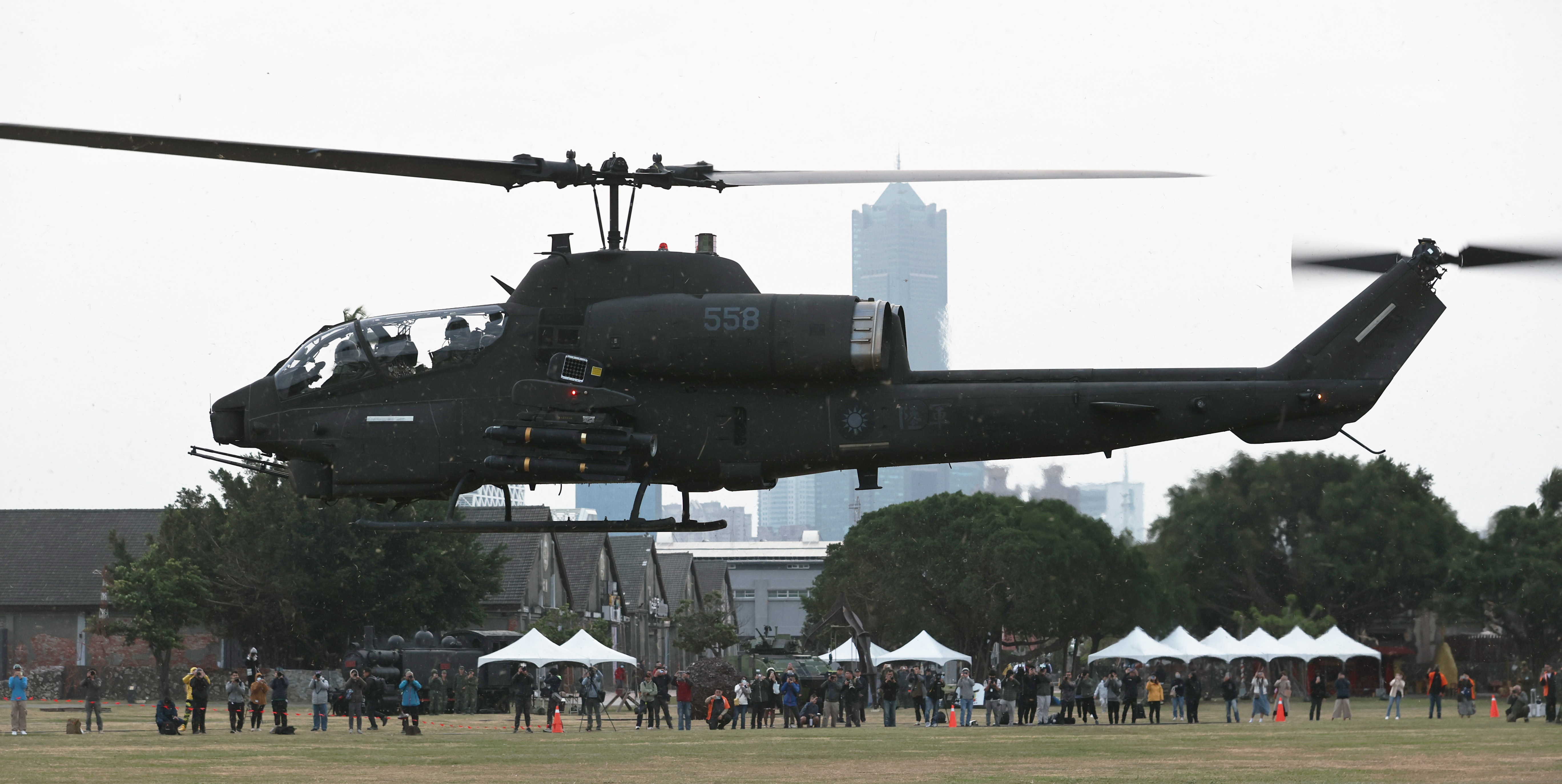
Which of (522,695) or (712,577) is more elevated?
(712,577)

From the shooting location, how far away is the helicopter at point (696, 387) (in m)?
15.2

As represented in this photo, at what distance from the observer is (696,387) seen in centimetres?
1560

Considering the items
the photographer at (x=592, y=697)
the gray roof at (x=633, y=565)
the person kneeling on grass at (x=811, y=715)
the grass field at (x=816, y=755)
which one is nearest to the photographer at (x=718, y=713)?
the grass field at (x=816, y=755)

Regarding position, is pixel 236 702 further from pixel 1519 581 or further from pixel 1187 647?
pixel 1519 581

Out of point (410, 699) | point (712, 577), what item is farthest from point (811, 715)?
point (712, 577)

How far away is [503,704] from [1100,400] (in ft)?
122

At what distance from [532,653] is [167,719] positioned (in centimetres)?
1257

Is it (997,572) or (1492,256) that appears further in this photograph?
(997,572)

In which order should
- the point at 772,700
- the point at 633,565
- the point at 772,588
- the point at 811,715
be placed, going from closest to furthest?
the point at 811,715, the point at 772,700, the point at 633,565, the point at 772,588

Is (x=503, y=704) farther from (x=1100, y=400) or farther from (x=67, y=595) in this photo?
(x=1100, y=400)

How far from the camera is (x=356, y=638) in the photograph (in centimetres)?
5491

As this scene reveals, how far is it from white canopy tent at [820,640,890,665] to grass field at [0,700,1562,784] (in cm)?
1490

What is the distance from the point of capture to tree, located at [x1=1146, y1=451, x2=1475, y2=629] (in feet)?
237

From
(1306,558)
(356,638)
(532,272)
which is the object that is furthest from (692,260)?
(1306,558)
